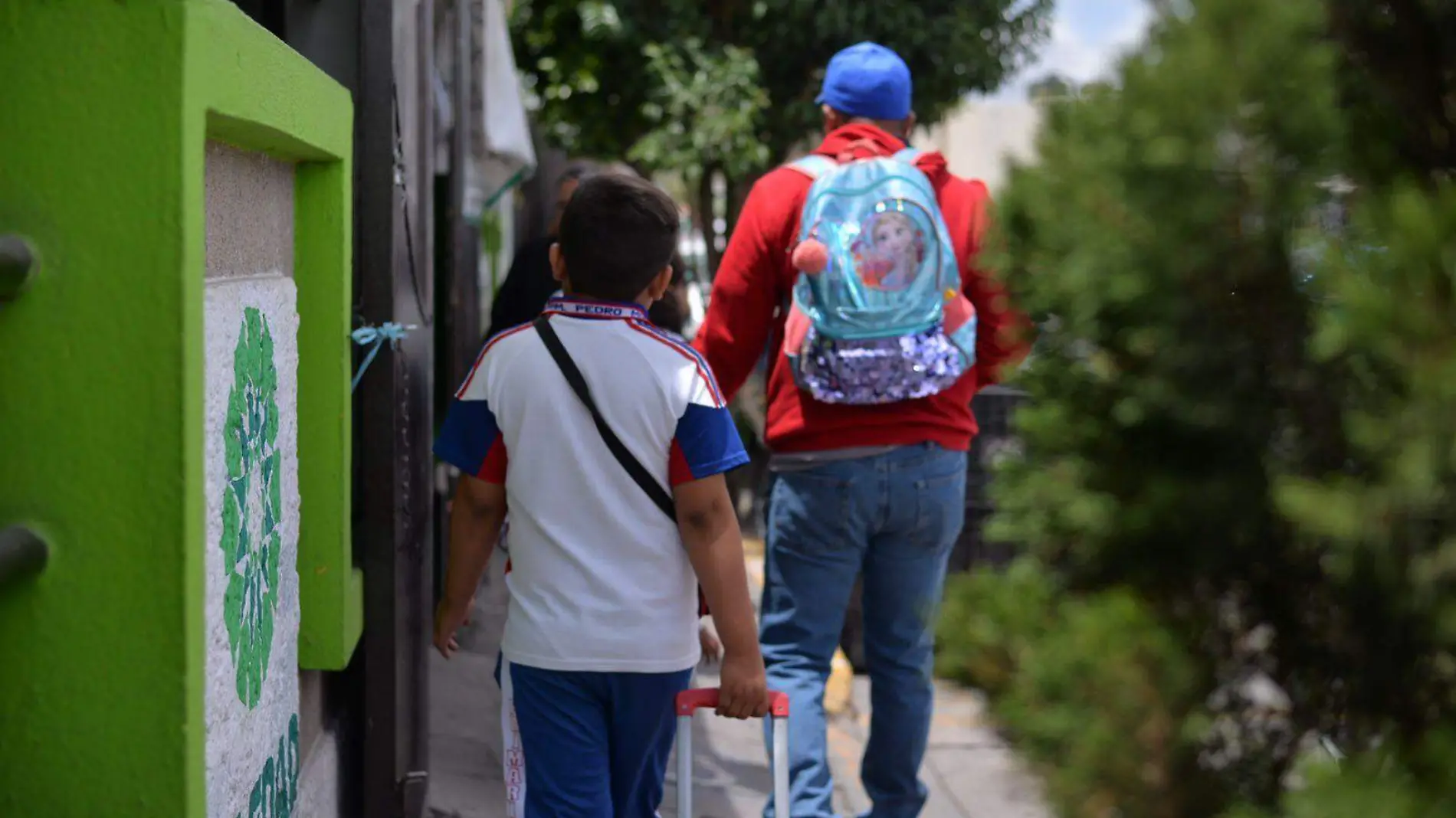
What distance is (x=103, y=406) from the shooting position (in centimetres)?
168

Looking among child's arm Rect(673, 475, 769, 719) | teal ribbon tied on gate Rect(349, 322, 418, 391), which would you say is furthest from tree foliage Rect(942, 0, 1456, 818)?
teal ribbon tied on gate Rect(349, 322, 418, 391)

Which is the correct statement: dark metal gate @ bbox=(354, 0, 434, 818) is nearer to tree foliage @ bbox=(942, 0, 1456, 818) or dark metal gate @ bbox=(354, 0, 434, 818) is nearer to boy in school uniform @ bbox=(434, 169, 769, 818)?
boy in school uniform @ bbox=(434, 169, 769, 818)

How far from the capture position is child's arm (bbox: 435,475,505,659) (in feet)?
10.4

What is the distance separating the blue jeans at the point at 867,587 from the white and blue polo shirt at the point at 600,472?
3.13 feet

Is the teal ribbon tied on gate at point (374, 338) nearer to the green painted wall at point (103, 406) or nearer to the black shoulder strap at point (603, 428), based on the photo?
the black shoulder strap at point (603, 428)

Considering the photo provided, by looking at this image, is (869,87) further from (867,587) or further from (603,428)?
(603,428)

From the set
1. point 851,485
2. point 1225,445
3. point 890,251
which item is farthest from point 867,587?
point 1225,445

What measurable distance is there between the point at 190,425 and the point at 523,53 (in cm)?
1003

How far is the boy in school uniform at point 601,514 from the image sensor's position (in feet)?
9.95

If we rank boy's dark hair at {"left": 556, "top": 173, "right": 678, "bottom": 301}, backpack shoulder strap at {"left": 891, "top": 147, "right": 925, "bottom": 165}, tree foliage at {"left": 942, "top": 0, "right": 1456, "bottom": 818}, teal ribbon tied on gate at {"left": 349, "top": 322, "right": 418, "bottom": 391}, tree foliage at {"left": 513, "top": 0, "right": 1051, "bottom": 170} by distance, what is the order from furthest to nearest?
tree foliage at {"left": 513, "top": 0, "right": 1051, "bottom": 170} → backpack shoulder strap at {"left": 891, "top": 147, "right": 925, "bottom": 165} → teal ribbon tied on gate at {"left": 349, "top": 322, "right": 418, "bottom": 391} → boy's dark hair at {"left": 556, "top": 173, "right": 678, "bottom": 301} → tree foliage at {"left": 942, "top": 0, "right": 1456, "bottom": 818}

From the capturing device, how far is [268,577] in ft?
8.57

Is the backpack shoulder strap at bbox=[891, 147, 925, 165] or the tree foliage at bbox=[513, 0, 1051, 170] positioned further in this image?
the tree foliage at bbox=[513, 0, 1051, 170]

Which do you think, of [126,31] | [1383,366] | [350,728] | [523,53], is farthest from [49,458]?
[523,53]

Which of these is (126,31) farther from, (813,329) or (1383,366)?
(813,329)
